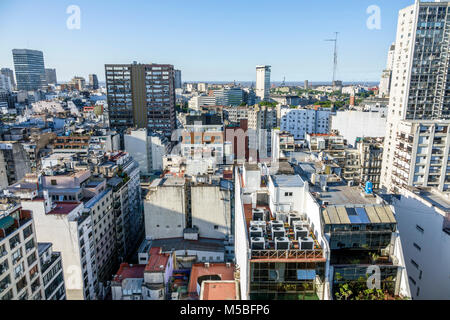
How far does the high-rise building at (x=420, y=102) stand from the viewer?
22.4 metres

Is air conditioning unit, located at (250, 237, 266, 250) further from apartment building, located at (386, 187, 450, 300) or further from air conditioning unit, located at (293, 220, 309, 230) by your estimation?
apartment building, located at (386, 187, 450, 300)

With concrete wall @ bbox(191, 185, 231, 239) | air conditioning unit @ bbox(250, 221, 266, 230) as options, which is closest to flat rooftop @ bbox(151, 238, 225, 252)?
concrete wall @ bbox(191, 185, 231, 239)

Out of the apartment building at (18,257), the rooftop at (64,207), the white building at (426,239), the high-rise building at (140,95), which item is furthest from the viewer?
the high-rise building at (140,95)

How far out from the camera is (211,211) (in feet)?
71.6

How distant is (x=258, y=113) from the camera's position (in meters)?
56.4

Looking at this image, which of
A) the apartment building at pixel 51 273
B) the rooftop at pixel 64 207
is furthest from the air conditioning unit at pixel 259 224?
the rooftop at pixel 64 207

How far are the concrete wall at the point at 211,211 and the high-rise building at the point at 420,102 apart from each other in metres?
12.8

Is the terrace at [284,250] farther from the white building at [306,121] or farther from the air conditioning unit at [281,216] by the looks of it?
the white building at [306,121]

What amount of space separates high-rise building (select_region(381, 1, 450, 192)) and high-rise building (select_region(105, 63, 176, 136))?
3565cm

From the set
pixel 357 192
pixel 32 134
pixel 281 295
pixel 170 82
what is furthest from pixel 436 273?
pixel 170 82

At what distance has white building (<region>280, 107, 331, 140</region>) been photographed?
51125mm

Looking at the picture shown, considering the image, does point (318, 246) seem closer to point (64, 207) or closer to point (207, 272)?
point (207, 272)

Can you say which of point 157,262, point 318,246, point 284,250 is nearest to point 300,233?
point 318,246

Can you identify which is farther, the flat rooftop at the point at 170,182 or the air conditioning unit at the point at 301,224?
the flat rooftop at the point at 170,182
